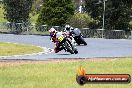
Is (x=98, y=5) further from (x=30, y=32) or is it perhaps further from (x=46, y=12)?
(x=30, y=32)

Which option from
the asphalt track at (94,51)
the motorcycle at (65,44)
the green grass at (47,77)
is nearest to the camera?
the green grass at (47,77)

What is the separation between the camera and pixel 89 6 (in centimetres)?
5762

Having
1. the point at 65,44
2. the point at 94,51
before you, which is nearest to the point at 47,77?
the point at 65,44

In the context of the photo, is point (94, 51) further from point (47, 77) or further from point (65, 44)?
point (47, 77)

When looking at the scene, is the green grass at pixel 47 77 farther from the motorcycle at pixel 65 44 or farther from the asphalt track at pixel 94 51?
the motorcycle at pixel 65 44

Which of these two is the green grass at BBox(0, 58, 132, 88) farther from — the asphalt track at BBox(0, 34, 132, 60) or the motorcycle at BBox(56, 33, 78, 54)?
the motorcycle at BBox(56, 33, 78, 54)

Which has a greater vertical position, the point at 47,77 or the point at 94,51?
the point at 47,77

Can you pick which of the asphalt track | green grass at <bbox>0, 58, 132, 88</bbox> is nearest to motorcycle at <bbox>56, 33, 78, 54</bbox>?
the asphalt track

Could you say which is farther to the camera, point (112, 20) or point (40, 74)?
point (112, 20)

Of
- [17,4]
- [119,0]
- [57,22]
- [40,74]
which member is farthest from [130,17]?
[40,74]

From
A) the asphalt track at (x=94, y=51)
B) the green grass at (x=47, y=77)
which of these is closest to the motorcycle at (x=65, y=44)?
the asphalt track at (x=94, y=51)

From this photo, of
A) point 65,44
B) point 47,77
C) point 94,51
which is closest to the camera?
point 47,77

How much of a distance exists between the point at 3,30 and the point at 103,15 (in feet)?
40.1

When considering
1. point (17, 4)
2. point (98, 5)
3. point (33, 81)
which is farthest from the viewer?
point (98, 5)
